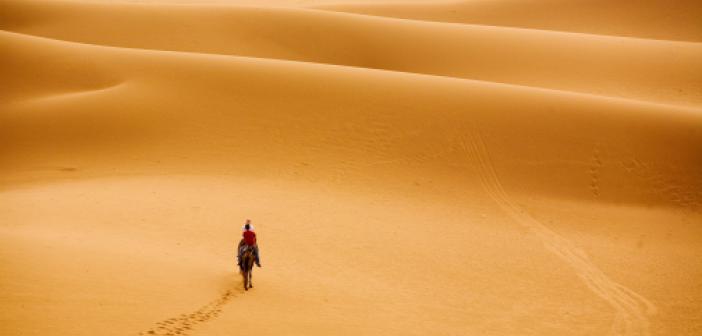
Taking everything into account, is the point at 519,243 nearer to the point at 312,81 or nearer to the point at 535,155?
the point at 535,155

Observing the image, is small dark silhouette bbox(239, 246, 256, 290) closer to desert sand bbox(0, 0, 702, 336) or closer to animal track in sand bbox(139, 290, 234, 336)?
desert sand bbox(0, 0, 702, 336)

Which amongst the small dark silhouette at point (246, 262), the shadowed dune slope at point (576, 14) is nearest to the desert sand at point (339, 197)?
the small dark silhouette at point (246, 262)

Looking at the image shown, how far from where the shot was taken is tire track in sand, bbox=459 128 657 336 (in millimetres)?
10238

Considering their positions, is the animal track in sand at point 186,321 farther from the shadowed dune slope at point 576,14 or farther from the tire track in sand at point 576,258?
the shadowed dune slope at point 576,14

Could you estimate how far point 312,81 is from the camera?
2084cm

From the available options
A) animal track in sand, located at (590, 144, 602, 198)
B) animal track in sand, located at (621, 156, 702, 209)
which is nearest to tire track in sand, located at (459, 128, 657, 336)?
animal track in sand, located at (590, 144, 602, 198)

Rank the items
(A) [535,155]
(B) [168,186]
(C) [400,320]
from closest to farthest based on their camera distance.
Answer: (C) [400,320]
(B) [168,186]
(A) [535,155]

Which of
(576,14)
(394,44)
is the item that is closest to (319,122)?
(394,44)

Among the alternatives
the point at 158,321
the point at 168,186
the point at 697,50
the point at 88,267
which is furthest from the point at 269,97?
the point at 697,50

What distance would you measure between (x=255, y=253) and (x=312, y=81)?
12236 millimetres

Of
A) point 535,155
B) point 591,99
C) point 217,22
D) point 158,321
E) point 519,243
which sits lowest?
point 158,321

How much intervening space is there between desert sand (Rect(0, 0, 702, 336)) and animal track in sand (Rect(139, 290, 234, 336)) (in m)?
0.04

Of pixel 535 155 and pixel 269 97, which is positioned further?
pixel 269 97

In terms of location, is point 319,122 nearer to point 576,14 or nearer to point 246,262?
point 246,262
